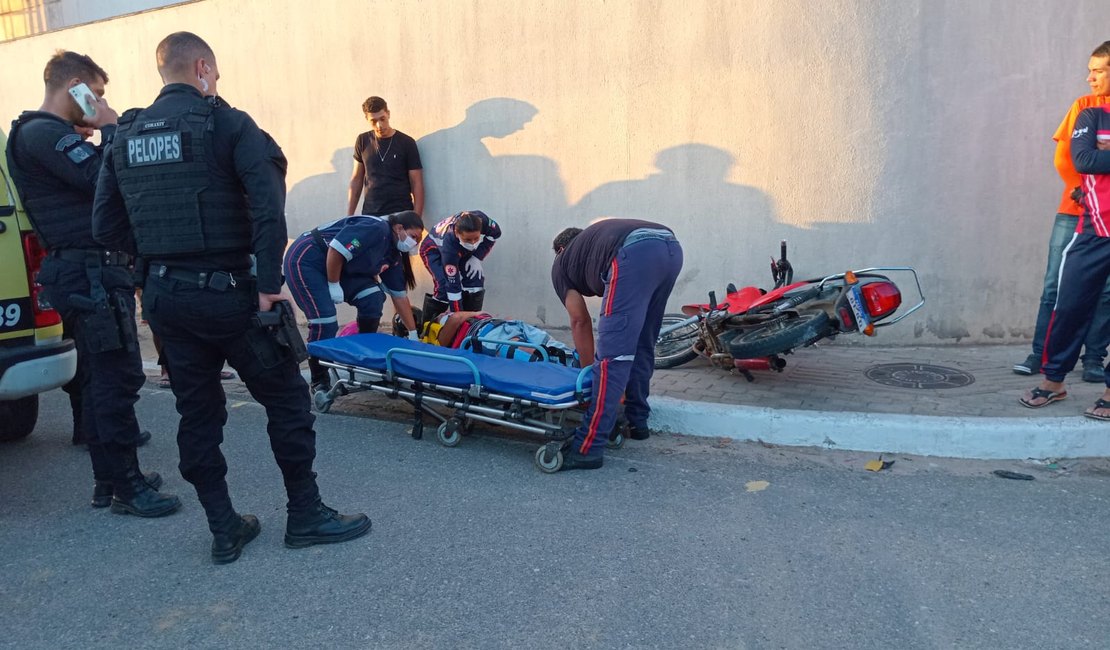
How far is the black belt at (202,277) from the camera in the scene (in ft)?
10.1

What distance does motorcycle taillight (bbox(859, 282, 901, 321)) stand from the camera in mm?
4699

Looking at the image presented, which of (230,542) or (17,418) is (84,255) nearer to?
(230,542)

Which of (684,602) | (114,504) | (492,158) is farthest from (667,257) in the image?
(492,158)

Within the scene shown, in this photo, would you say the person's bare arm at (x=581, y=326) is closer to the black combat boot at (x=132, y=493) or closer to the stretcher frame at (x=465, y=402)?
the stretcher frame at (x=465, y=402)

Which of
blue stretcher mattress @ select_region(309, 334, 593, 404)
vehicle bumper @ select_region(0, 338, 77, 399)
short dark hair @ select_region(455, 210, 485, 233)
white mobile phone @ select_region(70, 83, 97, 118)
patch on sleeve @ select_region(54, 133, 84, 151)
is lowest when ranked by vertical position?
blue stretcher mattress @ select_region(309, 334, 593, 404)

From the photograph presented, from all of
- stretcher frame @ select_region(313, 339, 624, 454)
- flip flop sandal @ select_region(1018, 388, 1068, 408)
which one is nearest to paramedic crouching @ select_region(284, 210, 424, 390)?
stretcher frame @ select_region(313, 339, 624, 454)

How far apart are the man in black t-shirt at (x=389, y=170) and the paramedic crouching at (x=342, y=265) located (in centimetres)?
173

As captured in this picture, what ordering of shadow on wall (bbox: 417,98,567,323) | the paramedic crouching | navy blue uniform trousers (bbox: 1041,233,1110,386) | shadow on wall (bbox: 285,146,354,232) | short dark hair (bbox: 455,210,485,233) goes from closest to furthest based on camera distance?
navy blue uniform trousers (bbox: 1041,233,1110,386) < the paramedic crouching < short dark hair (bbox: 455,210,485,233) < shadow on wall (bbox: 417,98,567,323) < shadow on wall (bbox: 285,146,354,232)

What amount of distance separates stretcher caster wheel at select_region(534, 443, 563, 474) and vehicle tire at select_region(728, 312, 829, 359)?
158cm

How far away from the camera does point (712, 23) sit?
20.3ft

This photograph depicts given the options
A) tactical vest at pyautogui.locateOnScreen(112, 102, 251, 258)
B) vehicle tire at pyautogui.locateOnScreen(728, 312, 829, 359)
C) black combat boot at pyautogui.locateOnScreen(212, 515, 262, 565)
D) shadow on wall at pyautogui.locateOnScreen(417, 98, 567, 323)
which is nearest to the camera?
tactical vest at pyautogui.locateOnScreen(112, 102, 251, 258)

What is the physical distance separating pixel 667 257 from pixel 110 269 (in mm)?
2764

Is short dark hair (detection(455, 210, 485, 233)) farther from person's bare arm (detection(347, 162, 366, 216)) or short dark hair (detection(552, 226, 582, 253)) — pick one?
person's bare arm (detection(347, 162, 366, 216))

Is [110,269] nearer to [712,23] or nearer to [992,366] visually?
[712,23]
